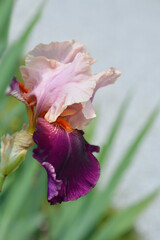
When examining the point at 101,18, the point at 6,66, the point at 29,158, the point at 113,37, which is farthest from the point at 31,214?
the point at 101,18

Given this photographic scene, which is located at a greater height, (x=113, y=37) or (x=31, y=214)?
(x=113, y=37)

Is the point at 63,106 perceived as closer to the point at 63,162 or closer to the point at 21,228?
the point at 63,162

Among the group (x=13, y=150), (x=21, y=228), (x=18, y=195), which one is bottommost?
(x=21, y=228)

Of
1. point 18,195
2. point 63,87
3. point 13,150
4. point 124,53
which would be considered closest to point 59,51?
point 63,87

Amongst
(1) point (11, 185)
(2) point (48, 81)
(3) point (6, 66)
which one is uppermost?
(2) point (48, 81)

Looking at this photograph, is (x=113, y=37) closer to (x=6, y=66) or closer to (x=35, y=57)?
(x=6, y=66)

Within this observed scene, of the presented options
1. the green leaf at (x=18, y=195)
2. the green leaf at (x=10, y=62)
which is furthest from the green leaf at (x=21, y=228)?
the green leaf at (x=10, y=62)

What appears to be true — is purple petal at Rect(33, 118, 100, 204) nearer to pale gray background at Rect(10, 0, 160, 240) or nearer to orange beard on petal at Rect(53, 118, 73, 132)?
orange beard on petal at Rect(53, 118, 73, 132)

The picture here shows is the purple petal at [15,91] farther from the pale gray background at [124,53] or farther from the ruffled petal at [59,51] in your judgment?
the pale gray background at [124,53]
